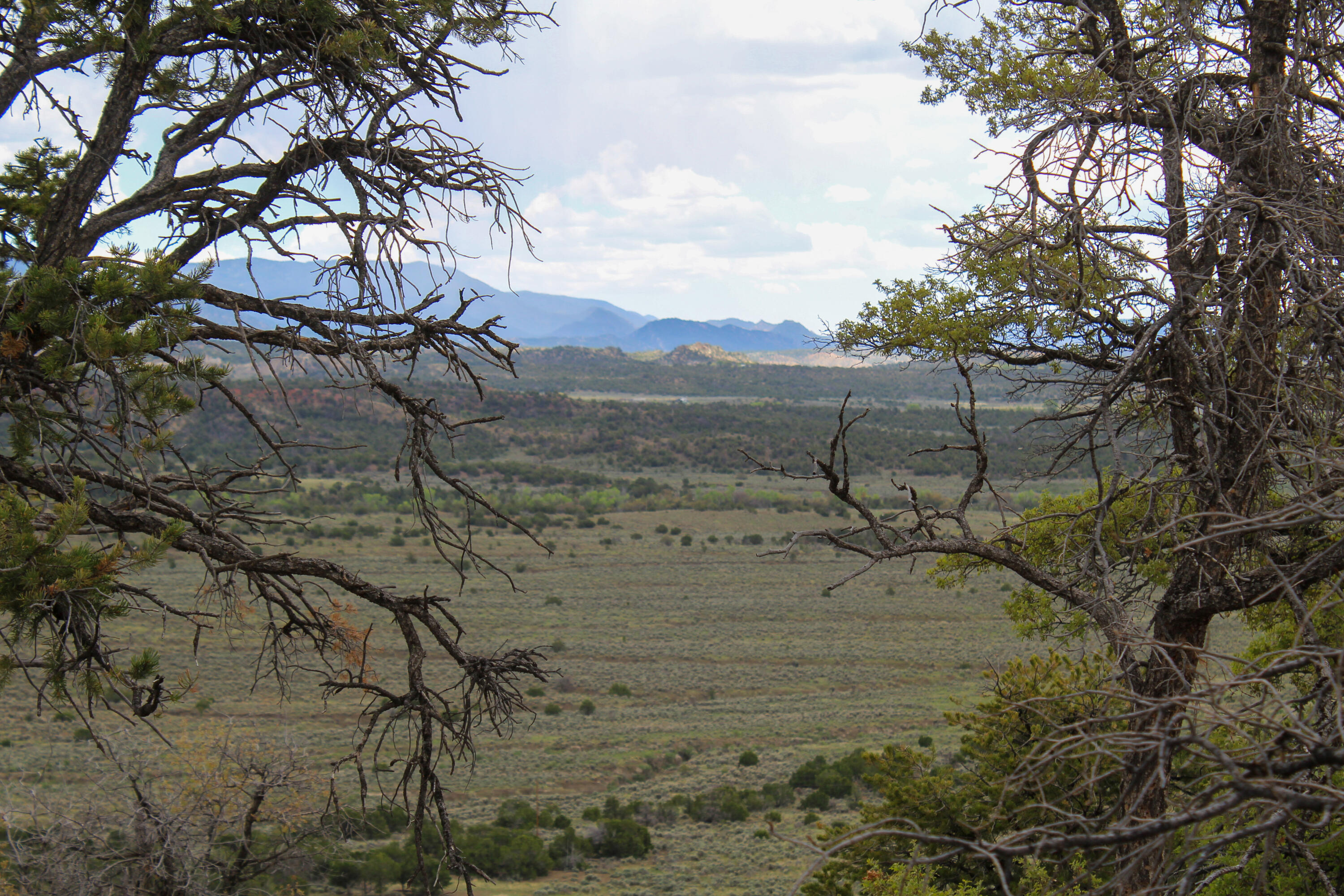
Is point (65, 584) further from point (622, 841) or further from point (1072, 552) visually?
point (622, 841)

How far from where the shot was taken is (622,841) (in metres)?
16.4

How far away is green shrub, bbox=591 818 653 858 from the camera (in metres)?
16.3

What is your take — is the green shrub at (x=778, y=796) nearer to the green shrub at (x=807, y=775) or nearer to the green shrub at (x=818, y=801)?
the green shrub at (x=818, y=801)

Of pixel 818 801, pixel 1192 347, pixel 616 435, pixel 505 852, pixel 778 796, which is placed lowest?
pixel 778 796

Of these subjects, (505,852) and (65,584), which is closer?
(65,584)

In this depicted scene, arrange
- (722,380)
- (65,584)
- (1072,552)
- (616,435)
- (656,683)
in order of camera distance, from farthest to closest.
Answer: (722,380) < (616,435) < (656,683) < (1072,552) < (65,584)

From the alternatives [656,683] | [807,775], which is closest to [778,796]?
[807,775]

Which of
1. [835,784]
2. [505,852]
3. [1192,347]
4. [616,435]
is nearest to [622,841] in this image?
[505,852]

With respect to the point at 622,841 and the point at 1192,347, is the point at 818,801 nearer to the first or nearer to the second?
the point at 622,841

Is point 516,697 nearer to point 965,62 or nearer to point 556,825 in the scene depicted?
point 965,62

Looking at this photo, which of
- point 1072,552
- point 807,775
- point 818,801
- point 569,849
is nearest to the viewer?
point 1072,552

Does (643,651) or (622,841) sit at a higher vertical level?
(622,841)

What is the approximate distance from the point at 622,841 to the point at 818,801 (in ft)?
13.7

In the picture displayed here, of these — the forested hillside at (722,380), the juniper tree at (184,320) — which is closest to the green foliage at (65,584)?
the juniper tree at (184,320)
